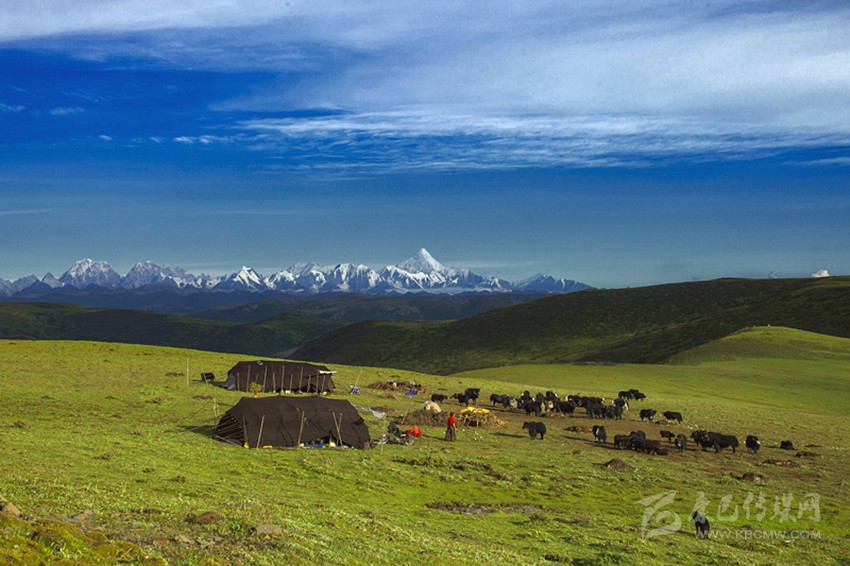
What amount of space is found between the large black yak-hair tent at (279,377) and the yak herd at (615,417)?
11.0 meters

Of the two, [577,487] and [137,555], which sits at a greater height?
[137,555]

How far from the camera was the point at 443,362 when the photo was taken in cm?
18438

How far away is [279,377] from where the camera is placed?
61688 mm

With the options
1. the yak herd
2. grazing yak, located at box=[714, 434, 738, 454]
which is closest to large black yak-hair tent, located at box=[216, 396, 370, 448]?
the yak herd

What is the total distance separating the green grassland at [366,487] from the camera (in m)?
17.3

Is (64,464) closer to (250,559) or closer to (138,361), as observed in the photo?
(250,559)

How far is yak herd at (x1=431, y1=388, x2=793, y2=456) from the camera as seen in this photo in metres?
45.6

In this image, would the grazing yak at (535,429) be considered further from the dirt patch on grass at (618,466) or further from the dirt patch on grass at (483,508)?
the dirt patch on grass at (483,508)

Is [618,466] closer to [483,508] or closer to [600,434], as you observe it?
[600,434]

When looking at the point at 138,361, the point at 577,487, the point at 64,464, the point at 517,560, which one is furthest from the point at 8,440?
the point at 138,361

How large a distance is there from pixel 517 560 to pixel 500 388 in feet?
190

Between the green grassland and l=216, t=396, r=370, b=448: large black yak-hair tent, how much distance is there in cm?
150

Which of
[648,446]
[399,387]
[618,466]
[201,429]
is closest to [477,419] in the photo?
[648,446]

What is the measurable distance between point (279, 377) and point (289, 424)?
81.6ft
